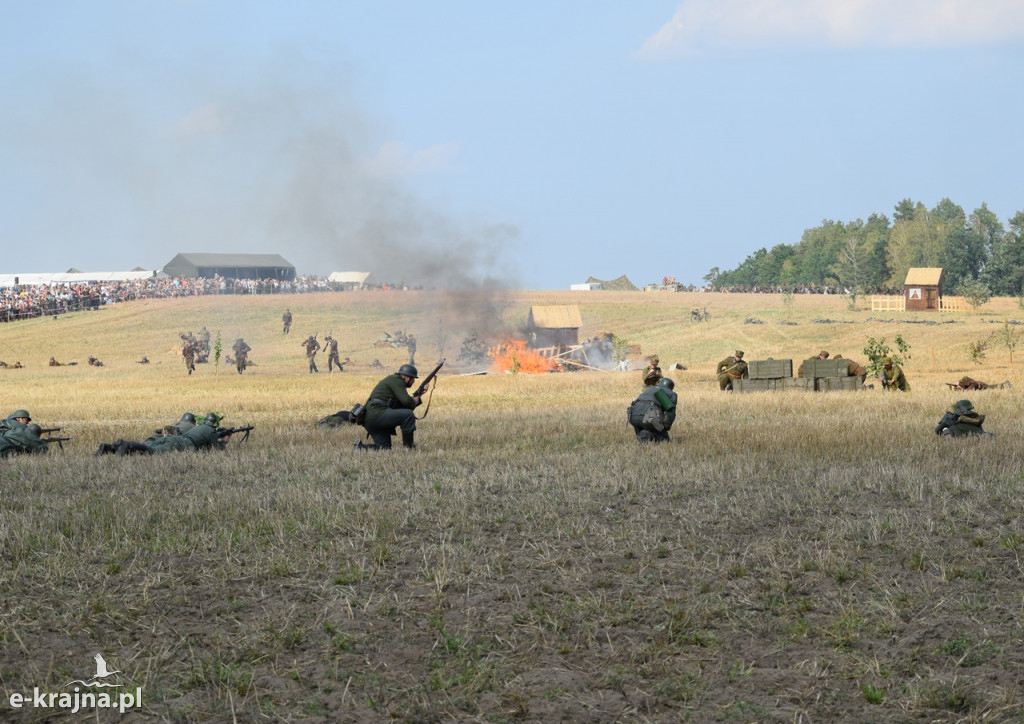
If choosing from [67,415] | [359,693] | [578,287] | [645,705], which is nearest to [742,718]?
[645,705]

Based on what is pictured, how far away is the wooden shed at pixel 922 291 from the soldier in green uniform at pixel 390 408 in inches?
2594

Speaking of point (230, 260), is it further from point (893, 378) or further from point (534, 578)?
→ point (534, 578)

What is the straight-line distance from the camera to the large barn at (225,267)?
118 meters

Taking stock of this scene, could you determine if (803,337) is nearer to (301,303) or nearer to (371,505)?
(301,303)

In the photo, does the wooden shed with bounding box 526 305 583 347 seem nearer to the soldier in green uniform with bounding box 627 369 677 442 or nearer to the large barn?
the soldier in green uniform with bounding box 627 369 677 442

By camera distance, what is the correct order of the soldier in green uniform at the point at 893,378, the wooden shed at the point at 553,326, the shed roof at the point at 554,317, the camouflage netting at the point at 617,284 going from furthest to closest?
the camouflage netting at the point at 617,284
the shed roof at the point at 554,317
the wooden shed at the point at 553,326
the soldier in green uniform at the point at 893,378

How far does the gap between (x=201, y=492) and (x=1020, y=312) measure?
7066cm

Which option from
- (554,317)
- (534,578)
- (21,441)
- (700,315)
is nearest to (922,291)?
(700,315)

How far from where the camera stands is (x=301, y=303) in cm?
7894

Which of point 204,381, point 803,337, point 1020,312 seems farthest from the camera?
point 1020,312

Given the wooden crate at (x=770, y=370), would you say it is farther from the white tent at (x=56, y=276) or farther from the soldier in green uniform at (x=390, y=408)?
the white tent at (x=56, y=276)

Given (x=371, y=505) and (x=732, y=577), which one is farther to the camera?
(x=371, y=505)

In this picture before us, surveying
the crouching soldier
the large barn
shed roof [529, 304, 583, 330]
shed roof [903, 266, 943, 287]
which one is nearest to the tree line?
shed roof [903, 266, 943, 287]

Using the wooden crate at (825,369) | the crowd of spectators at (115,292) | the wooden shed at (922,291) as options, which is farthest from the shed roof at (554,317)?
the wooden shed at (922,291)
